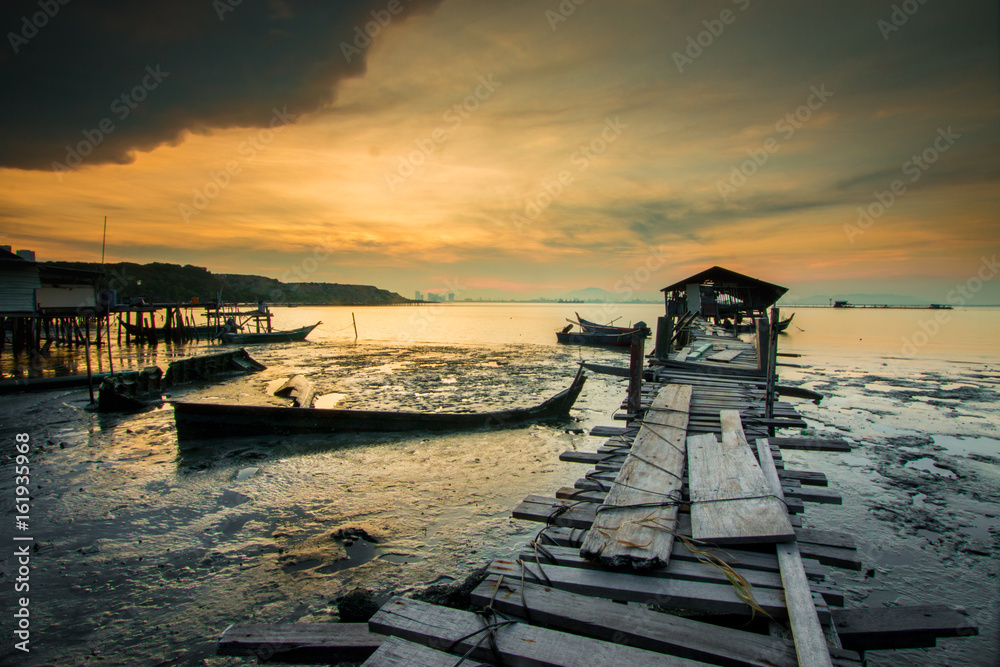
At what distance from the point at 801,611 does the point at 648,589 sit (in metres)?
0.87

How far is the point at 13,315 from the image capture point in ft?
A: 88.1

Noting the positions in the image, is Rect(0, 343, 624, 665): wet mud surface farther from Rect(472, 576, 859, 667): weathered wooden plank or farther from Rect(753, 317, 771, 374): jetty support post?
Rect(753, 317, 771, 374): jetty support post

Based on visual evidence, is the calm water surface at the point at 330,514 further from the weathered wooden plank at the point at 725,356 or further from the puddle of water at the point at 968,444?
the weathered wooden plank at the point at 725,356

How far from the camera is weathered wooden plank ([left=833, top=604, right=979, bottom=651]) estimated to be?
2.90 metres

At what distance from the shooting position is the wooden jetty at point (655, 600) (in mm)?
2545

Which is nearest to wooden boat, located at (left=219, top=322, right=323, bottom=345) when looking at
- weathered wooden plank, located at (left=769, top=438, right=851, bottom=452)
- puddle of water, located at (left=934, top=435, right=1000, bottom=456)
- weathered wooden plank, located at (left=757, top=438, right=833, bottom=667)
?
weathered wooden plank, located at (left=769, top=438, right=851, bottom=452)

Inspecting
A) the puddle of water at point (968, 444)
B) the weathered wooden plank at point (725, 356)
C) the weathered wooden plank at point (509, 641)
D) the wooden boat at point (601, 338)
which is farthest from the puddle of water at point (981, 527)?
the wooden boat at point (601, 338)

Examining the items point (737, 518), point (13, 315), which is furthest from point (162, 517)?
point (13, 315)

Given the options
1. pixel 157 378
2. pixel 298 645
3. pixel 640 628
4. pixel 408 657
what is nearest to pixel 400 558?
pixel 298 645

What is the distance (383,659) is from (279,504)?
662cm

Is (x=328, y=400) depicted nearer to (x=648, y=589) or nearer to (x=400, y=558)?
(x=400, y=558)

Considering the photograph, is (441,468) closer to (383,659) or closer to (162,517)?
(162,517)

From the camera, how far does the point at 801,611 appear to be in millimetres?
2709

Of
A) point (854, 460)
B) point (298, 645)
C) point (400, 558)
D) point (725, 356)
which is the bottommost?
point (400, 558)
